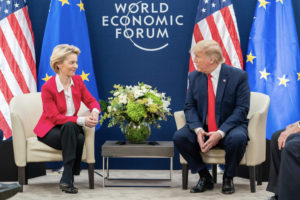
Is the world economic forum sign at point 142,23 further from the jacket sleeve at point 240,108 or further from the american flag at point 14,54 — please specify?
the jacket sleeve at point 240,108

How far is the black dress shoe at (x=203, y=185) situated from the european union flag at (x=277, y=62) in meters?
1.15

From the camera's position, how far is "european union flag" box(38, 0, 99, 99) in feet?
17.1

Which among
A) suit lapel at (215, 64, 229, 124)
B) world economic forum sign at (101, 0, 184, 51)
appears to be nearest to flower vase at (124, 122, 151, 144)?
suit lapel at (215, 64, 229, 124)

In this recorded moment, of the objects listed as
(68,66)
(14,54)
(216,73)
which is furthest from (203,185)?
(14,54)

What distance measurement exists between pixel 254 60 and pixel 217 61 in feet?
3.45

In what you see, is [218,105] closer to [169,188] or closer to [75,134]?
[169,188]

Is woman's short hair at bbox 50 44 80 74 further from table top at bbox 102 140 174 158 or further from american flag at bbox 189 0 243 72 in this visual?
american flag at bbox 189 0 243 72

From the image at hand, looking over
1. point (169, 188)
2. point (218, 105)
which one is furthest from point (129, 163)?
point (218, 105)

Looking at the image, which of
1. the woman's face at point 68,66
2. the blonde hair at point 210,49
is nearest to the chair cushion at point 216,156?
the blonde hair at point 210,49

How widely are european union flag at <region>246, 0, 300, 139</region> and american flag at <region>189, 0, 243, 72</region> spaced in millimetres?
226

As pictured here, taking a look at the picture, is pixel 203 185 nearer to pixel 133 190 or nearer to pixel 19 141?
pixel 133 190

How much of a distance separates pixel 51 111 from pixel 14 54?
1325 millimetres

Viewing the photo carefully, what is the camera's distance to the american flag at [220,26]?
200 inches

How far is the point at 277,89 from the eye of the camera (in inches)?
197
